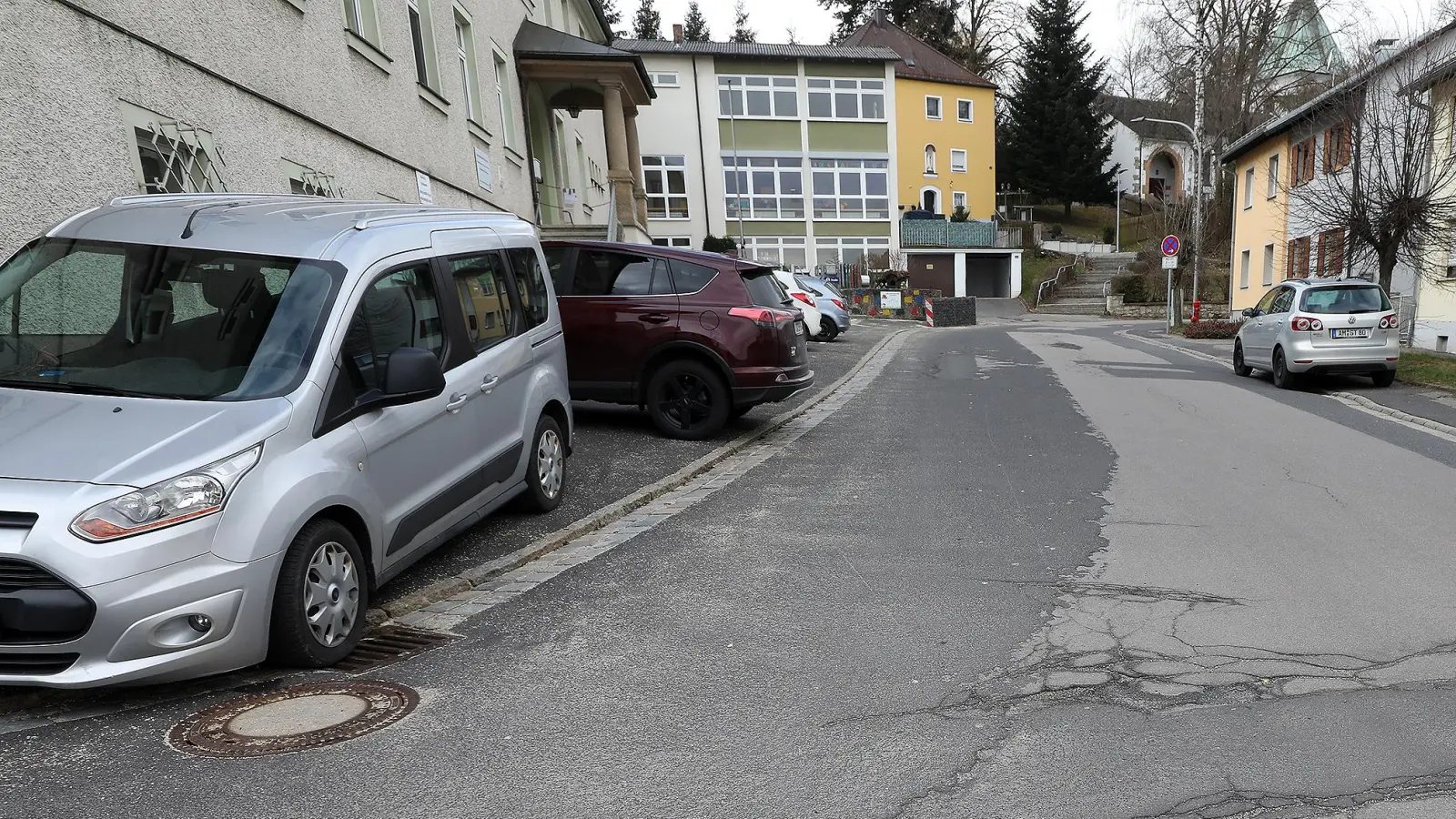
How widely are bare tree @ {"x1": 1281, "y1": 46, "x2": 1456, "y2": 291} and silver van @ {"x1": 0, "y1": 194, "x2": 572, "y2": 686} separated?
19.3 meters

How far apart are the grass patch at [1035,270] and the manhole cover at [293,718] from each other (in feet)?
164

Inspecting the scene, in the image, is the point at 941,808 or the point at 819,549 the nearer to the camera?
the point at 941,808

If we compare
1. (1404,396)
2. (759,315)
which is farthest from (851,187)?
(759,315)

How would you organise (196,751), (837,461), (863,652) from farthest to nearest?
(837,461) → (863,652) → (196,751)

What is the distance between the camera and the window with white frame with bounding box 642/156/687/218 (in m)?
47.5

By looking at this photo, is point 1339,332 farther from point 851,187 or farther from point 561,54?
point 851,187

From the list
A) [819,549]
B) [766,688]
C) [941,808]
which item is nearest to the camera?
[941,808]

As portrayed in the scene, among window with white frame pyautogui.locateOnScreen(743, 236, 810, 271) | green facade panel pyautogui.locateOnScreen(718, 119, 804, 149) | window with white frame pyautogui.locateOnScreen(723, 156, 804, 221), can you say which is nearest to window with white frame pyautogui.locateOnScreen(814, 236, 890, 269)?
window with white frame pyautogui.locateOnScreen(743, 236, 810, 271)

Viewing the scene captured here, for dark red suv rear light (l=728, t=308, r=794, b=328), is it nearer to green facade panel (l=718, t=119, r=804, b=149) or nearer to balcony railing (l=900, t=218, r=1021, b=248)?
green facade panel (l=718, t=119, r=804, b=149)

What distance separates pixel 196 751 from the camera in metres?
3.49

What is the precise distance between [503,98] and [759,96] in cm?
2928

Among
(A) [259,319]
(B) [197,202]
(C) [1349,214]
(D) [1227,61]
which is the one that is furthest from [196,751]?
(D) [1227,61]

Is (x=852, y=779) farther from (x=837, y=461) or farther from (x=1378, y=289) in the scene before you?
(x=1378, y=289)

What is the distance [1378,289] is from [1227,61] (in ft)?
126
